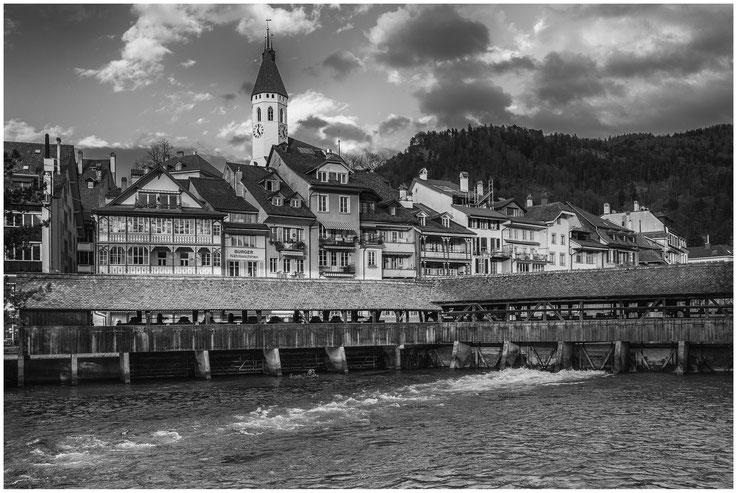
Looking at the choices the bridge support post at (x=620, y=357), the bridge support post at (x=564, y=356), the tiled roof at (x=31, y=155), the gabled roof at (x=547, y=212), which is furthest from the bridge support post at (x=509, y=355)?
the gabled roof at (x=547, y=212)

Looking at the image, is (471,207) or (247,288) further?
(471,207)

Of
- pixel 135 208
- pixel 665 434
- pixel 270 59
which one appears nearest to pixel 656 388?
pixel 665 434

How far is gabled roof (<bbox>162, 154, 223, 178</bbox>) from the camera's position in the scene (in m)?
84.6

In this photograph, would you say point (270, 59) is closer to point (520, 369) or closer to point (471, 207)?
point (471, 207)

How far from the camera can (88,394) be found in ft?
129

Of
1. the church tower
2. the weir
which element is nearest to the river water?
the weir

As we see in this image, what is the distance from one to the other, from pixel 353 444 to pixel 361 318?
3441 cm

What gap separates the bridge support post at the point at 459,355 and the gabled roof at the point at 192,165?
127ft

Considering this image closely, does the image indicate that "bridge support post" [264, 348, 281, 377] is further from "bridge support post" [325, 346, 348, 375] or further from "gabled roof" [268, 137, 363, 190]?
"gabled roof" [268, 137, 363, 190]

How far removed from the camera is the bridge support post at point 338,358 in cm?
4938

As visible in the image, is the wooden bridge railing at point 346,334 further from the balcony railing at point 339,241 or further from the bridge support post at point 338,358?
the balcony railing at point 339,241

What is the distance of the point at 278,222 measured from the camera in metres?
69.2

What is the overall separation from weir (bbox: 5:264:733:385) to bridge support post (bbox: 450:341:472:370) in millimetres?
86

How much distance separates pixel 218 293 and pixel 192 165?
38661 millimetres
